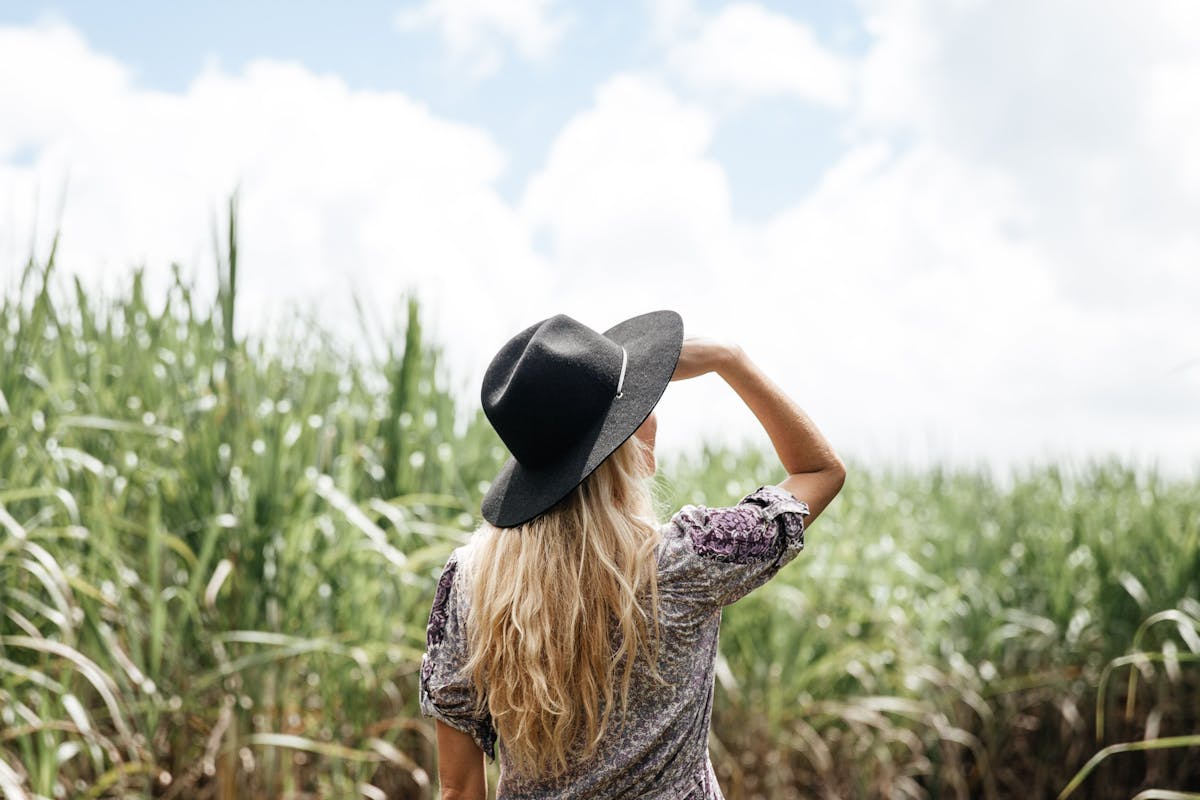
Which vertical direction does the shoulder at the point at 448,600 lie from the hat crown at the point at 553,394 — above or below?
below

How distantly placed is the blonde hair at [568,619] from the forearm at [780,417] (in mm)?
201

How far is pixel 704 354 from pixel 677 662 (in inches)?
18.0

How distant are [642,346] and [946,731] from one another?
3651 millimetres

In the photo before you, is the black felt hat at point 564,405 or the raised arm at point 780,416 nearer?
the black felt hat at point 564,405

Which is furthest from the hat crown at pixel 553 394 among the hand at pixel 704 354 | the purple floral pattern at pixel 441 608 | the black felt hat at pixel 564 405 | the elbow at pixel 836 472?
the elbow at pixel 836 472

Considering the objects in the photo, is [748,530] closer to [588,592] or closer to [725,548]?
[725,548]

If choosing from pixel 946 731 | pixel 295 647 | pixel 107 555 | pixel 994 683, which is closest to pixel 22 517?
pixel 107 555

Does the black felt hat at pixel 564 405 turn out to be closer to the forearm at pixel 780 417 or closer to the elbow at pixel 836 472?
the forearm at pixel 780 417

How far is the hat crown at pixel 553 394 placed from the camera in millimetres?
1487

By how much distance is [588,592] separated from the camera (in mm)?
1467

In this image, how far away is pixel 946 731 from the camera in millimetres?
4582

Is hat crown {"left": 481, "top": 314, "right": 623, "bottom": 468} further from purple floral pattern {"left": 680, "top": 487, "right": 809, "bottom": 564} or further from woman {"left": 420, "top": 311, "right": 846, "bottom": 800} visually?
purple floral pattern {"left": 680, "top": 487, "right": 809, "bottom": 564}

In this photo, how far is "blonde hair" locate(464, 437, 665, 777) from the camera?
4.76ft

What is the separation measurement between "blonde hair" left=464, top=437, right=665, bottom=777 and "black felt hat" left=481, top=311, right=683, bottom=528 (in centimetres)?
5
